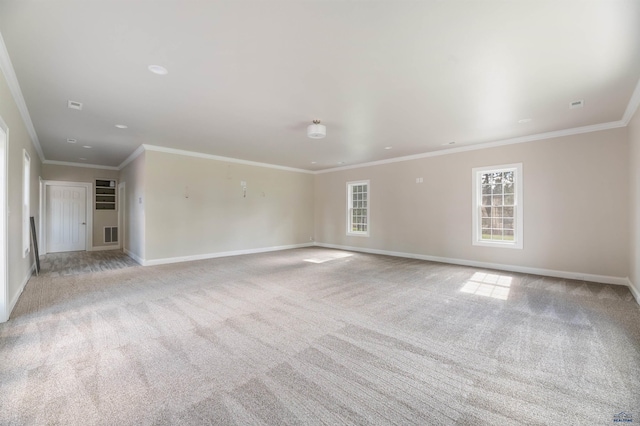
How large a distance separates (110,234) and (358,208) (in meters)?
8.05

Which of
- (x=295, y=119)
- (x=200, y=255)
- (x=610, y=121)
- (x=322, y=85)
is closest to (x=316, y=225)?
(x=200, y=255)

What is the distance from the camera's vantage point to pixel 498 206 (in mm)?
5797

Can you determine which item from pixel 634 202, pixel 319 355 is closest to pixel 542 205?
pixel 634 202

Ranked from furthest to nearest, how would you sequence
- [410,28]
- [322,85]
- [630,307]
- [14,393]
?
[630,307]
[322,85]
[410,28]
[14,393]

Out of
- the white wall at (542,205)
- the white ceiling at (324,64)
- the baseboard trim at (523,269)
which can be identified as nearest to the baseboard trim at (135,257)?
the white ceiling at (324,64)

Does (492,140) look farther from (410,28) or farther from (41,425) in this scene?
(41,425)

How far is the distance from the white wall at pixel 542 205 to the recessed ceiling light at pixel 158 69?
590 centimetres

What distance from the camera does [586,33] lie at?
2287 mm

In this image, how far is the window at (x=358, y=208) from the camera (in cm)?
830

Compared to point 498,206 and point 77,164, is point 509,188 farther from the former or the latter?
point 77,164

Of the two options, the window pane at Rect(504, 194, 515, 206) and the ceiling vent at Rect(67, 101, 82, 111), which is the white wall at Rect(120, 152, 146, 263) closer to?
the ceiling vent at Rect(67, 101, 82, 111)

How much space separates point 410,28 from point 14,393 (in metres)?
3.90

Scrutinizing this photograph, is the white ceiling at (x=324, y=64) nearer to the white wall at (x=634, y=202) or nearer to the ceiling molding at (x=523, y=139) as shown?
the ceiling molding at (x=523, y=139)

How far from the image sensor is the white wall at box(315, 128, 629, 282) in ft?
15.0
